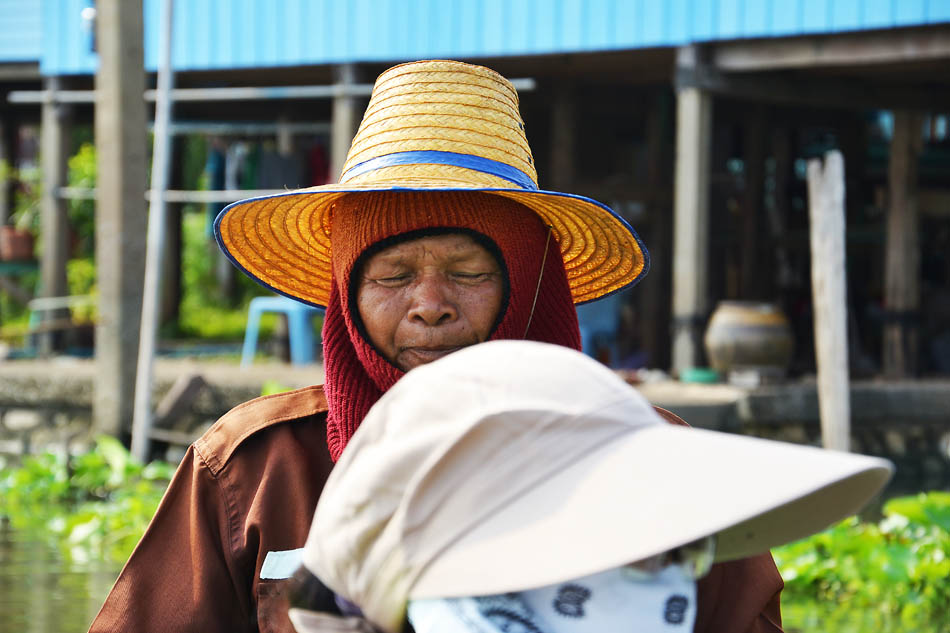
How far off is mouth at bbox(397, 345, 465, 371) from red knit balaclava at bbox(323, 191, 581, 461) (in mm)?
22

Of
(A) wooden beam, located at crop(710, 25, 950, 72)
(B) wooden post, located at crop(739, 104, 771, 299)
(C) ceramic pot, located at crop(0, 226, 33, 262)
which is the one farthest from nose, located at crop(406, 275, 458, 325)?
(C) ceramic pot, located at crop(0, 226, 33, 262)

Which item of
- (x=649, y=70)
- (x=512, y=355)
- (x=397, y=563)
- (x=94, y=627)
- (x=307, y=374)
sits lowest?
(x=307, y=374)

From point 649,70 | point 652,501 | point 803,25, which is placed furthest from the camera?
point 649,70

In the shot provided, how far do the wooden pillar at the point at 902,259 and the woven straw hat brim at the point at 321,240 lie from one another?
25.6 ft

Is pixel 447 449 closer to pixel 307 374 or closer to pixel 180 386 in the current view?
pixel 180 386

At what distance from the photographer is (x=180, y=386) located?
7156 mm

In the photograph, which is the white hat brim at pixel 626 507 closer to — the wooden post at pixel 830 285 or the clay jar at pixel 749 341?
the wooden post at pixel 830 285

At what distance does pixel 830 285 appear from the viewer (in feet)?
18.8

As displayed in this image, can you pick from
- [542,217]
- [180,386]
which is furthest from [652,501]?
[180,386]

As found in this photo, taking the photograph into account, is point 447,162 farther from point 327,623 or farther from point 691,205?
point 691,205

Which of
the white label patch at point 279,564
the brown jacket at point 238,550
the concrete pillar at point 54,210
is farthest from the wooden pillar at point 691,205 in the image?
the white label patch at point 279,564

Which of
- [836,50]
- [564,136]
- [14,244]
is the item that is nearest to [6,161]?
[14,244]

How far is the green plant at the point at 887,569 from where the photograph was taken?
4613mm

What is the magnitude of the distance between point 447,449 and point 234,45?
896cm
